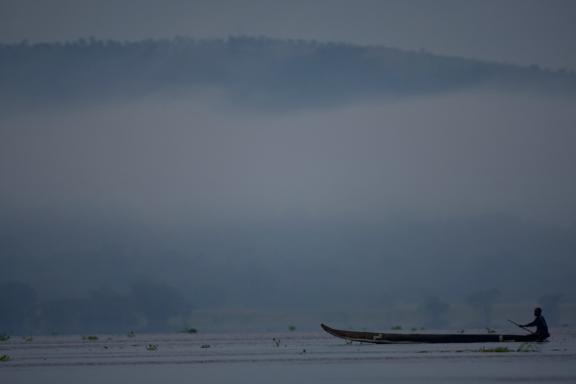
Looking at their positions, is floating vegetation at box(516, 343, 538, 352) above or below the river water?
above

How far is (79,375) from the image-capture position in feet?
113

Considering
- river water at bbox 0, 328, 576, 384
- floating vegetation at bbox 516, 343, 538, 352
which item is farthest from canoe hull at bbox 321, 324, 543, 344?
river water at bbox 0, 328, 576, 384

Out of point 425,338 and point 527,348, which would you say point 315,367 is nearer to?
point 527,348

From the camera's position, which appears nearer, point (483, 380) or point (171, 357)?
point (483, 380)

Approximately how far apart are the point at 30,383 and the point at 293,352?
19002 millimetres

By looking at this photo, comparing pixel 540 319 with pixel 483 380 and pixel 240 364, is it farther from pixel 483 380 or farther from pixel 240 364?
pixel 483 380

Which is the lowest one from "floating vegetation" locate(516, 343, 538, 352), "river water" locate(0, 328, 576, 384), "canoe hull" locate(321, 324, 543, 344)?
"river water" locate(0, 328, 576, 384)

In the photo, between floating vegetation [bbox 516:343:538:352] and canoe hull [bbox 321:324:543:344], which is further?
canoe hull [bbox 321:324:543:344]

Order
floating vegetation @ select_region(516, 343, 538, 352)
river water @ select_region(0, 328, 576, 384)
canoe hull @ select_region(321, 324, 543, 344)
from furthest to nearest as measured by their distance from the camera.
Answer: canoe hull @ select_region(321, 324, 543, 344), floating vegetation @ select_region(516, 343, 538, 352), river water @ select_region(0, 328, 576, 384)

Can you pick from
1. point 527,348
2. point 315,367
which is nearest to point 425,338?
point 527,348

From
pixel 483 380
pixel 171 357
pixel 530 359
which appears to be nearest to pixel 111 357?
pixel 171 357

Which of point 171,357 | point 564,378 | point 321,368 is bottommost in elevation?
point 564,378

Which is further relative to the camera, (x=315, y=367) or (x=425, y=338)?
(x=425, y=338)

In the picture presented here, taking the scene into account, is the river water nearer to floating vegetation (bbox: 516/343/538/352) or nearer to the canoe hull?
floating vegetation (bbox: 516/343/538/352)
